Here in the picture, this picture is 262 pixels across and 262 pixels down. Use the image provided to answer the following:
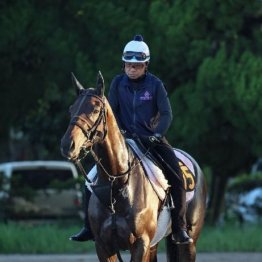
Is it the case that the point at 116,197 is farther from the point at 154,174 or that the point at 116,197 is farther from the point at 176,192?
the point at 176,192

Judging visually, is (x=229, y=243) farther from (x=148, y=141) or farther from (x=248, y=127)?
(x=148, y=141)

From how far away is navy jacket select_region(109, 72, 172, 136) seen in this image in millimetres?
11000

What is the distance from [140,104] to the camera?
10992 mm

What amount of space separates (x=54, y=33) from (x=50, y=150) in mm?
8544

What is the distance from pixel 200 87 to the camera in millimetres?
22594

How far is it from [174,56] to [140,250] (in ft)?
43.5

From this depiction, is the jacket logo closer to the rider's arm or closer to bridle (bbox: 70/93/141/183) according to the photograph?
the rider's arm

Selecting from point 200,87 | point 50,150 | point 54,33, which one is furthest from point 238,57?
point 50,150

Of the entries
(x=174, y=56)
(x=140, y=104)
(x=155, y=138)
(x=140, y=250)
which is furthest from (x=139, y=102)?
(x=174, y=56)

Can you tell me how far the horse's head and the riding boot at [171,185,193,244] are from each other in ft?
5.51

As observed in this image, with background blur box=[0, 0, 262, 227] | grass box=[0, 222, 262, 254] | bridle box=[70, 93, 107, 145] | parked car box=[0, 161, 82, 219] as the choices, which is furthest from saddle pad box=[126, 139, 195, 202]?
parked car box=[0, 161, 82, 219]

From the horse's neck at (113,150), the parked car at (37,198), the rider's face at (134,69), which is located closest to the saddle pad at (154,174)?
the horse's neck at (113,150)

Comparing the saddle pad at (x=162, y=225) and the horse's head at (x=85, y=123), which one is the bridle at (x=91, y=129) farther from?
the saddle pad at (x=162, y=225)

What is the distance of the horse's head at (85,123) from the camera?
9109 millimetres
